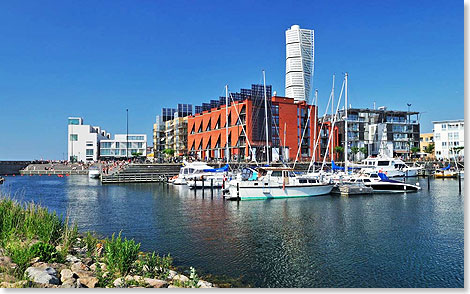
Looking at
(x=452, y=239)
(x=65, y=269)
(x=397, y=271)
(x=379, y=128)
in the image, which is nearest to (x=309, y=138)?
(x=379, y=128)

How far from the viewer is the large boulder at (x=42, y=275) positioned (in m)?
10.7

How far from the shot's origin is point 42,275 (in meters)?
10.9

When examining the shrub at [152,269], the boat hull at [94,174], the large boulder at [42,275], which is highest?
the boat hull at [94,174]

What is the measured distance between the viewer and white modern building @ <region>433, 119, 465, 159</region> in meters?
111

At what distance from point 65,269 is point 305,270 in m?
9.23

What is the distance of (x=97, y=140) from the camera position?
509ft

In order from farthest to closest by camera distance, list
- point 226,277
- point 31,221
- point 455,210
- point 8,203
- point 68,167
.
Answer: point 68,167, point 455,210, point 8,203, point 31,221, point 226,277

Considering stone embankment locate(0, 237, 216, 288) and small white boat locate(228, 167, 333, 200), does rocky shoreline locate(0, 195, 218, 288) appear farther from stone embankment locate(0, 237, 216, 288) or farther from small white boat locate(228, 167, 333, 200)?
small white boat locate(228, 167, 333, 200)

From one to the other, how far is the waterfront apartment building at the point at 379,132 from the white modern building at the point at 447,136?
6.23 metres

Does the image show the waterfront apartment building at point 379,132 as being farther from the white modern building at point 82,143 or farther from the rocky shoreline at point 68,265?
the rocky shoreline at point 68,265

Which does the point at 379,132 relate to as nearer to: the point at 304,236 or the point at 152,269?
the point at 304,236

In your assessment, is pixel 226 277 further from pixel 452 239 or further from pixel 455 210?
pixel 455 210

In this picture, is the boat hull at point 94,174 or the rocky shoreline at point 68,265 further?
the boat hull at point 94,174

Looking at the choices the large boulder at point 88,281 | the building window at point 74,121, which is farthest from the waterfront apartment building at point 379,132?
the large boulder at point 88,281
